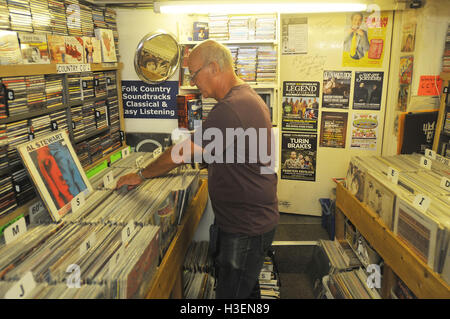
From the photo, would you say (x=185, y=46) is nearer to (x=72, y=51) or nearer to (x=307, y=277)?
(x=72, y=51)

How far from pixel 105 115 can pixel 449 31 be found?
3.15 m

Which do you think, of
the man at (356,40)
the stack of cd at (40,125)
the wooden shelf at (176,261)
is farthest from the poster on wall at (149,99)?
the man at (356,40)

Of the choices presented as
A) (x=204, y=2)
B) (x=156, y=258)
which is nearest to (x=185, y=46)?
(x=204, y=2)

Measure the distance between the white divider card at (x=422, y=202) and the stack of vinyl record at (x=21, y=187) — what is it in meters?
2.28

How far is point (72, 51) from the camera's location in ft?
7.86

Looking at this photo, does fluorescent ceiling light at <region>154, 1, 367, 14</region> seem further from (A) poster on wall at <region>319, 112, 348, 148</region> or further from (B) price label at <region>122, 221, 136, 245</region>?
(B) price label at <region>122, 221, 136, 245</region>

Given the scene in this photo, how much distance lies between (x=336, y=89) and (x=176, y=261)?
285 cm

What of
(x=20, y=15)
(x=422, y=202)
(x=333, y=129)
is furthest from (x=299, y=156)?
(x=20, y=15)

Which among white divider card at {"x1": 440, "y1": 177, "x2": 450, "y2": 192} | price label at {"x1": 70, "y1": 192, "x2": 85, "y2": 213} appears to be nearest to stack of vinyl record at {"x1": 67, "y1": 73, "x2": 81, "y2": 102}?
price label at {"x1": 70, "y1": 192, "x2": 85, "y2": 213}

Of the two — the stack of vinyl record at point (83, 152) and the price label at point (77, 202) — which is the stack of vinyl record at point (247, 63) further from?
the price label at point (77, 202)

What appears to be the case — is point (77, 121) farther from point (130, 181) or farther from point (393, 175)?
point (393, 175)

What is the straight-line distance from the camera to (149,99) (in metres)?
3.34

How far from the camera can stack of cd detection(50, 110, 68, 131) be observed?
230 centimetres

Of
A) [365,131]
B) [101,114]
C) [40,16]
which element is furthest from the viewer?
[365,131]
